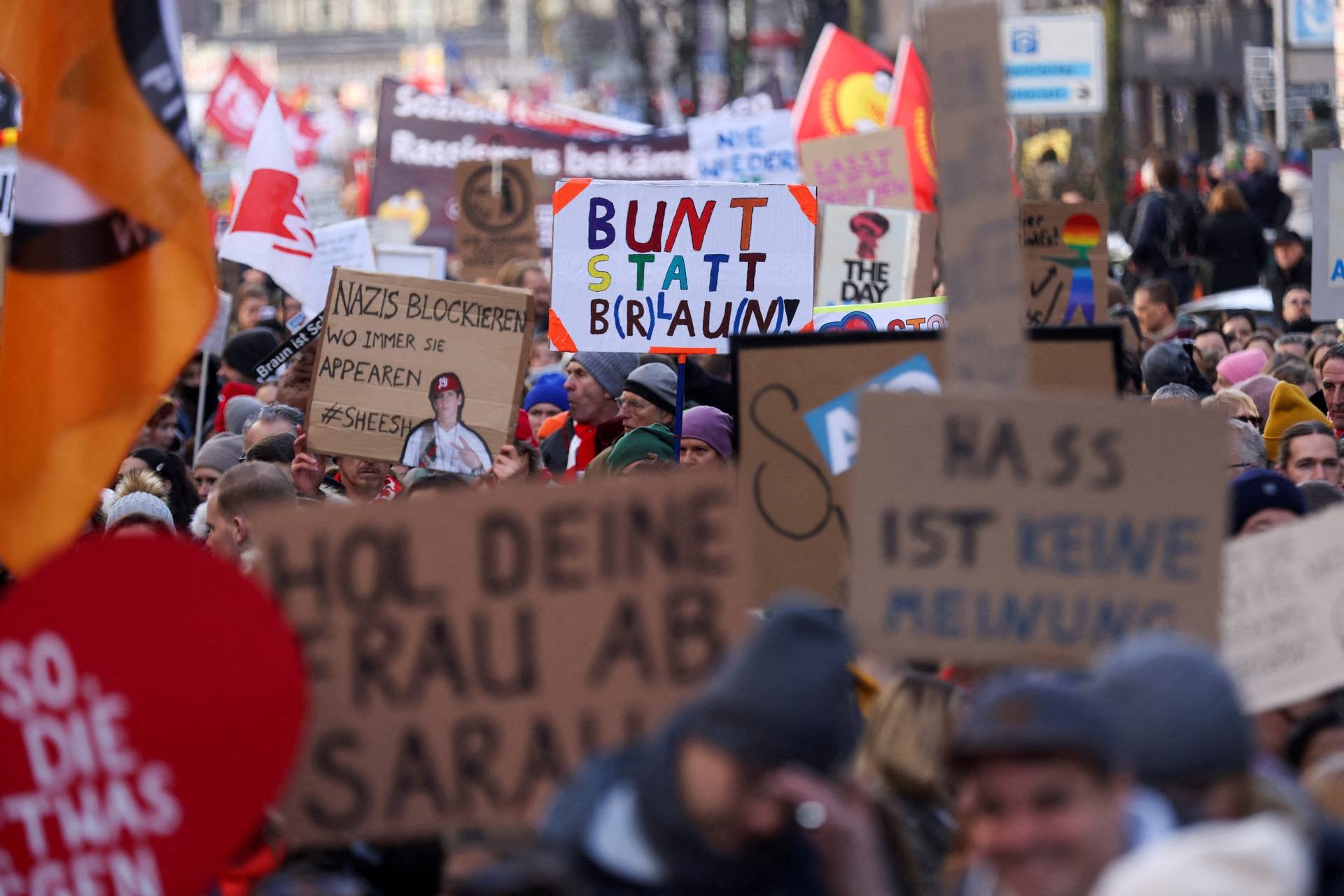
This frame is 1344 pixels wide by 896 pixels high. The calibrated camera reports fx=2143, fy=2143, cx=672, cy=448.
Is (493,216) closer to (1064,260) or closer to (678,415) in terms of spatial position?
(1064,260)

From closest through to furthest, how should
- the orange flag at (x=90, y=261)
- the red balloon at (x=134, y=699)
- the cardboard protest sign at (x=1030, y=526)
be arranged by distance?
the red balloon at (x=134, y=699), the cardboard protest sign at (x=1030, y=526), the orange flag at (x=90, y=261)

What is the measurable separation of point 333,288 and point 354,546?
3.92 meters

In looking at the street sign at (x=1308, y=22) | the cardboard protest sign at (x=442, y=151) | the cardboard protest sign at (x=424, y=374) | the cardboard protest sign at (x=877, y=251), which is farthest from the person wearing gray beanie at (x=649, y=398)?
the street sign at (x=1308, y=22)

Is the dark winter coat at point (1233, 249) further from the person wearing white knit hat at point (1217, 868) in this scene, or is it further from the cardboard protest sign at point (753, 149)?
Result: the person wearing white knit hat at point (1217, 868)

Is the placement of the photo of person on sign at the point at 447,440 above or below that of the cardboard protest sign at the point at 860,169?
below

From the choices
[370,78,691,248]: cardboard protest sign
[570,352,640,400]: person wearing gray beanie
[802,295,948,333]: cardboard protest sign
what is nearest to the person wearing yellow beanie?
[802,295,948,333]: cardboard protest sign

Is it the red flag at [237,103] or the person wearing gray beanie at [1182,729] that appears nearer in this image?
the person wearing gray beanie at [1182,729]

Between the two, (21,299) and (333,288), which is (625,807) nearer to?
(21,299)

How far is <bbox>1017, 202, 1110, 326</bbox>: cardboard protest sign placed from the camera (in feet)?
28.2

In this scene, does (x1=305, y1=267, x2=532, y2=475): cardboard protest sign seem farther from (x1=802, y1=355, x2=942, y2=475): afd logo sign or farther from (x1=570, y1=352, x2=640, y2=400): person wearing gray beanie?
(x1=802, y1=355, x2=942, y2=475): afd logo sign

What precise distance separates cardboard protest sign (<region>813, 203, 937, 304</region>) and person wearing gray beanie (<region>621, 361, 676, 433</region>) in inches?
99.5

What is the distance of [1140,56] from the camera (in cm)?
3234

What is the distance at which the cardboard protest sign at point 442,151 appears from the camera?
1546 centimetres

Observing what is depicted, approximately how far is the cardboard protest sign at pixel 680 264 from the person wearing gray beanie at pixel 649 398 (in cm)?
11
